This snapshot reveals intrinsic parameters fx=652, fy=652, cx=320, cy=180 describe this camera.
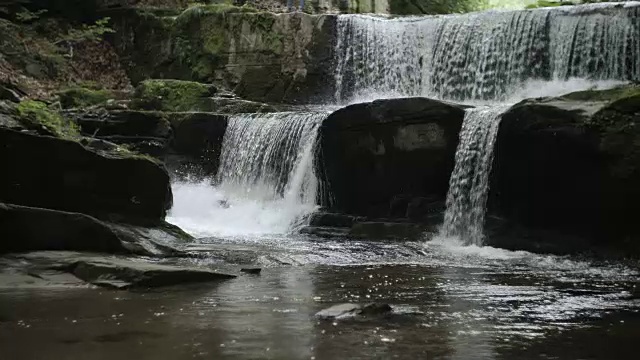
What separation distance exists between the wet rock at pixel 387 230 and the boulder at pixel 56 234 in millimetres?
5103

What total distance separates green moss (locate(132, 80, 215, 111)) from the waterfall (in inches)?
363

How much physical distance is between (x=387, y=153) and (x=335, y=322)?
31.4 ft

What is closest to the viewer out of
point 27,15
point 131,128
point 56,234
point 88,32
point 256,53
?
point 56,234

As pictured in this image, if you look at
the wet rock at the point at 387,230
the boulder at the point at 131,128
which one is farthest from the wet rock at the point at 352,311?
the boulder at the point at 131,128

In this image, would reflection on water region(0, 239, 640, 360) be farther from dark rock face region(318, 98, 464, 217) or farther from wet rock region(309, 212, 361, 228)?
wet rock region(309, 212, 361, 228)

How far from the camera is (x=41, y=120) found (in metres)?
9.87

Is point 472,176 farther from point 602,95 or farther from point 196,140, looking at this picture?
point 196,140

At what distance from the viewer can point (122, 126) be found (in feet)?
56.2

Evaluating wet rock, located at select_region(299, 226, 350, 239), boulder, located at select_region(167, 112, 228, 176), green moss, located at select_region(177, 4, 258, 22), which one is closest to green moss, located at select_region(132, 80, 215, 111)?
boulder, located at select_region(167, 112, 228, 176)

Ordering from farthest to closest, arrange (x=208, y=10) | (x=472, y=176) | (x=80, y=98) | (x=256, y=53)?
(x=208, y=10)
(x=256, y=53)
(x=80, y=98)
(x=472, y=176)

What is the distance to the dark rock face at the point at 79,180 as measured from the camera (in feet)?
29.1

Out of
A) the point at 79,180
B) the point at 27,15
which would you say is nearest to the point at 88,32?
the point at 27,15

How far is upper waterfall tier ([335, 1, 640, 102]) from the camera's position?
15.5 meters

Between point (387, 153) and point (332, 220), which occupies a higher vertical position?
point (387, 153)
